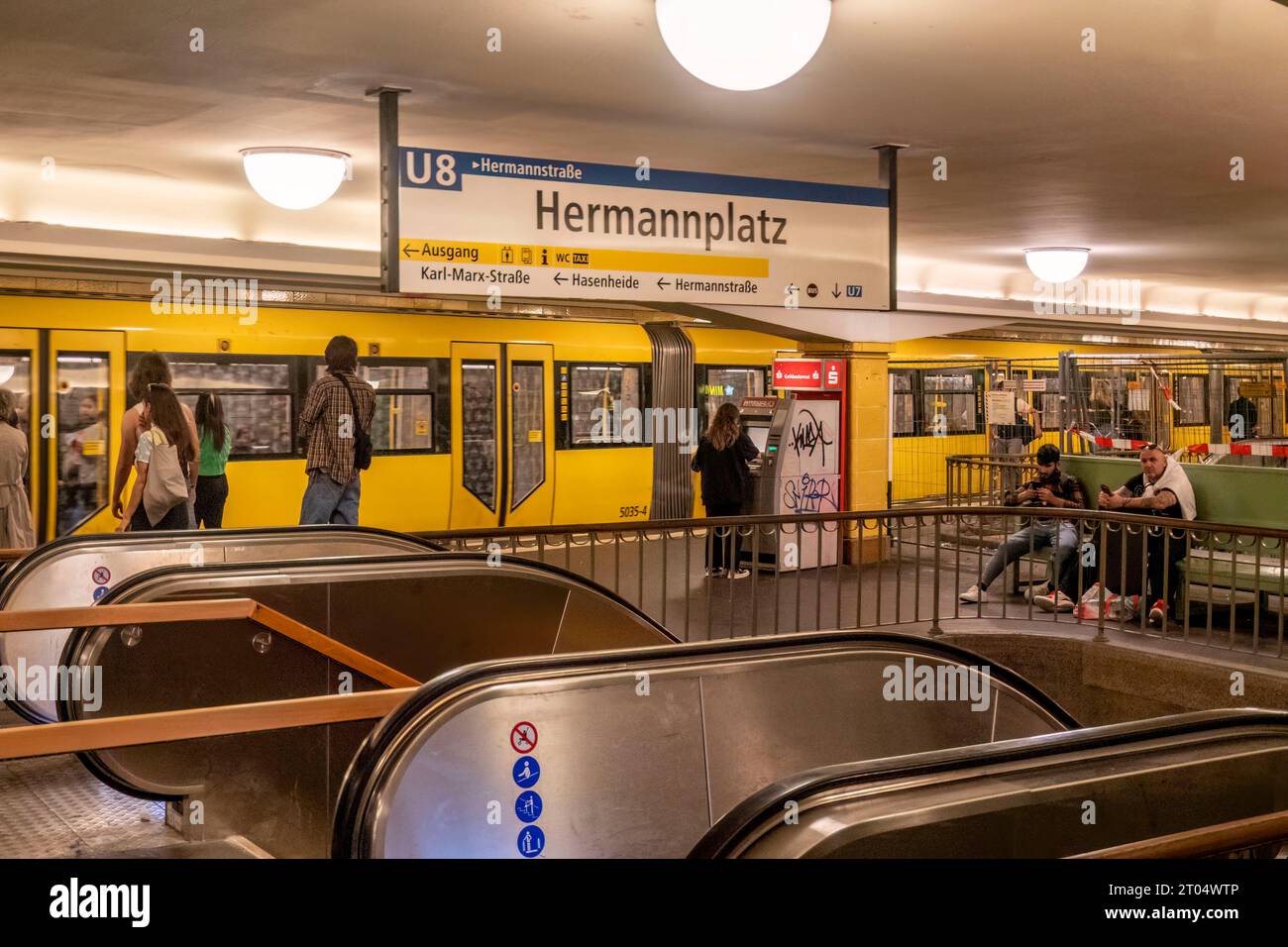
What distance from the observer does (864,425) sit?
13.6m

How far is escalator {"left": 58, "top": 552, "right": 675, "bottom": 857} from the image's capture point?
16.6ft

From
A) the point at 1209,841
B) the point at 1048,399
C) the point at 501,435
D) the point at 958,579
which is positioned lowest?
the point at 958,579

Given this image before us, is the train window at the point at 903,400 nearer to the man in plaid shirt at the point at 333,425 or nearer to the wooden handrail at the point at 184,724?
the man in plaid shirt at the point at 333,425

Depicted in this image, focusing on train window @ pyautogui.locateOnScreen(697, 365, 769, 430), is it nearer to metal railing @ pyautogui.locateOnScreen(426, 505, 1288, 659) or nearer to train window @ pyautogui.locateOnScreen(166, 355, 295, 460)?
metal railing @ pyautogui.locateOnScreen(426, 505, 1288, 659)

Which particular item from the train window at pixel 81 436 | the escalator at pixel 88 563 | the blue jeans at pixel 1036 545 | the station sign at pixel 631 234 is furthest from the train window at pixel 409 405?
the station sign at pixel 631 234

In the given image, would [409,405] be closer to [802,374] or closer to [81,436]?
[81,436]

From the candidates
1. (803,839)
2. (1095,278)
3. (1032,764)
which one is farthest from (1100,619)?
(1095,278)

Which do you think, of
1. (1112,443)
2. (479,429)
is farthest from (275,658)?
(1112,443)

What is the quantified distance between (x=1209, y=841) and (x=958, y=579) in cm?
713

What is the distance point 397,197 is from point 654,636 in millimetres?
2571

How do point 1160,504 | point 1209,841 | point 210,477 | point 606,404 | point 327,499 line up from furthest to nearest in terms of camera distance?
point 606,404, point 210,477, point 1160,504, point 327,499, point 1209,841

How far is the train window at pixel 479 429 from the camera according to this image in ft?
44.1

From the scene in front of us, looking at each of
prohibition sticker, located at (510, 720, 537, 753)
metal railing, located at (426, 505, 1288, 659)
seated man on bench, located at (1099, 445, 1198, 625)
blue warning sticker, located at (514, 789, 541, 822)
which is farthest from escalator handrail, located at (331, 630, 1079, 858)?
seated man on bench, located at (1099, 445, 1198, 625)
